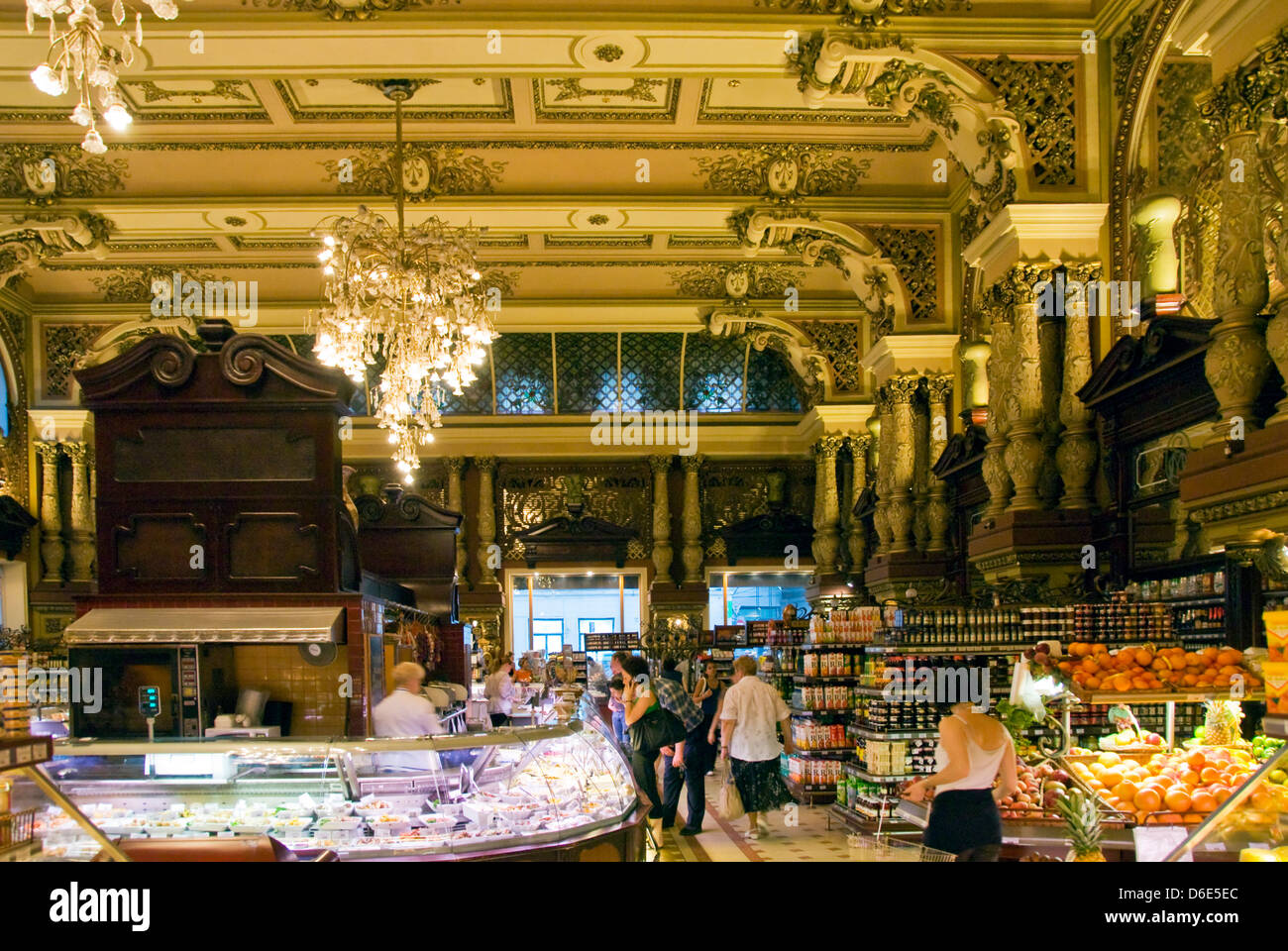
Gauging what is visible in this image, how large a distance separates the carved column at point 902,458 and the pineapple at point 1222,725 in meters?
6.69

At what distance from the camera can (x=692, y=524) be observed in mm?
19891

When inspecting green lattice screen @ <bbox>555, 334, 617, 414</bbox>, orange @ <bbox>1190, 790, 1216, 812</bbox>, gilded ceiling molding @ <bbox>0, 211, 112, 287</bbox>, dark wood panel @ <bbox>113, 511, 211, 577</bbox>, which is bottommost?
orange @ <bbox>1190, 790, 1216, 812</bbox>

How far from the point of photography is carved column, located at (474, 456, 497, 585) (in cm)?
1975

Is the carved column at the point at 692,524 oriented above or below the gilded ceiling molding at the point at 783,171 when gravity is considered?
below

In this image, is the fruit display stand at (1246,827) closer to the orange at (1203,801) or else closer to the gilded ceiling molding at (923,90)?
the orange at (1203,801)

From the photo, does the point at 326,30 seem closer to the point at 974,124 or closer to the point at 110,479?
the point at 110,479

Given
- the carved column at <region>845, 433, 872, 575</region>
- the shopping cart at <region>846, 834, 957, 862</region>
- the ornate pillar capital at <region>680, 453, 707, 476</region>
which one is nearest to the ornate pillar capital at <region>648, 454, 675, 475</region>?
the ornate pillar capital at <region>680, 453, 707, 476</region>

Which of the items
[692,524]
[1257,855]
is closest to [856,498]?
[692,524]

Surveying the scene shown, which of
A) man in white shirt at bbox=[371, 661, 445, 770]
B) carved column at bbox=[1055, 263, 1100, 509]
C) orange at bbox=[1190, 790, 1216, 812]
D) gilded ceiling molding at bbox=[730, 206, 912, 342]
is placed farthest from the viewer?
gilded ceiling molding at bbox=[730, 206, 912, 342]

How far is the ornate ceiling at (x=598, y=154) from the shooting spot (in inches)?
364

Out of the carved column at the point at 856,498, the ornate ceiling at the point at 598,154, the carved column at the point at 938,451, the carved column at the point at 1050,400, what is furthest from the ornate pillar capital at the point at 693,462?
the carved column at the point at 1050,400

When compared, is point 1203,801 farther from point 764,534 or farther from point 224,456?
point 764,534

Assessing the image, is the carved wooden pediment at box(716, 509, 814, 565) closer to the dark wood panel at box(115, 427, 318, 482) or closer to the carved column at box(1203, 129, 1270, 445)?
the dark wood panel at box(115, 427, 318, 482)

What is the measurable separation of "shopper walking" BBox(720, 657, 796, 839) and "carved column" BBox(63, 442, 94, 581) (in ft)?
35.5
